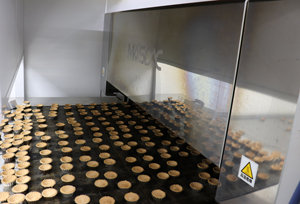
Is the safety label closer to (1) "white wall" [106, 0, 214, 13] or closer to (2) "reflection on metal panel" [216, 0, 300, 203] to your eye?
(2) "reflection on metal panel" [216, 0, 300, 203]

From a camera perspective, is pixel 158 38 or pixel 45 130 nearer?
pixel 158 38

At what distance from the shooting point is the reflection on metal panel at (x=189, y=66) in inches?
79.2

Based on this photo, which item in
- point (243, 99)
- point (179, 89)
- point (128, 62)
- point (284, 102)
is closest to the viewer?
point (284, 102)

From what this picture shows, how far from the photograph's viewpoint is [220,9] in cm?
205

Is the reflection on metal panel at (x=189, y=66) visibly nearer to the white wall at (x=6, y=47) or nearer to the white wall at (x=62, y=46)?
the white wall at (x=6, y=47)

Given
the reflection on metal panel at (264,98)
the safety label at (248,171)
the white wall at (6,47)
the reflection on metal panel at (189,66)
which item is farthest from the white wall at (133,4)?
the white wall at (6,47)

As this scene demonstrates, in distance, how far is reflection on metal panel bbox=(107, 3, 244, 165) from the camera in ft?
6.60

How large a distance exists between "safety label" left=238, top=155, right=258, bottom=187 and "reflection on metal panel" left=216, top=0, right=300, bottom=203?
31 millimetres

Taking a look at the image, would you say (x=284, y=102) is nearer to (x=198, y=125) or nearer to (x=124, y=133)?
(x=198, y=125)

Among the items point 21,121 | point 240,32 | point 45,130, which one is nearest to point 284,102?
point 240,32

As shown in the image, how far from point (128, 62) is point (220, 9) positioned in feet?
7.45

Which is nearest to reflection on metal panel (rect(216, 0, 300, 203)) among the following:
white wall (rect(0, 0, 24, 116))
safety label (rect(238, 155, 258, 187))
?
safety label (rect(238, 155, 258, 187))

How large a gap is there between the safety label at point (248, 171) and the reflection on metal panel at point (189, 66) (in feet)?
1.17

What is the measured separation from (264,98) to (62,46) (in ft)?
15.9
